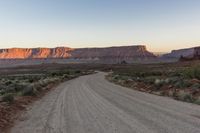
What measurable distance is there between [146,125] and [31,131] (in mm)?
3989

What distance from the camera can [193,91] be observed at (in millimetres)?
20406

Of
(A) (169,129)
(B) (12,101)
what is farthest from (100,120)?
(B) (12,101)

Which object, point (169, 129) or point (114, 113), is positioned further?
point (114, 113)

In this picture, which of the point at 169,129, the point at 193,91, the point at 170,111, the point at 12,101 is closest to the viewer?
Answer: the point at 169,129

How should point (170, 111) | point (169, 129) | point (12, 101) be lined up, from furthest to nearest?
point (12, 101)
point (170, 111)
point (169, 129)

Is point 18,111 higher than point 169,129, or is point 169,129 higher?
point 169,129

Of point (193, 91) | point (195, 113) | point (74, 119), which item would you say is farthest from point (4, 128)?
point (193, 91)

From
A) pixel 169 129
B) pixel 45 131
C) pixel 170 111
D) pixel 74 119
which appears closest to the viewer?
pixel 169 129

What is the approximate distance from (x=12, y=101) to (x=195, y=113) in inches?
459

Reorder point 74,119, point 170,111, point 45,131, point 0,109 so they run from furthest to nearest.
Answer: point 0,109, point 170,111, point 74,119, point 45,131

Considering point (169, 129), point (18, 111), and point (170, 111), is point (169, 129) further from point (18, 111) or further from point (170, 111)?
point (18, 111)

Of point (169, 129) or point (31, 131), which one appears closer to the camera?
point (169, 129)

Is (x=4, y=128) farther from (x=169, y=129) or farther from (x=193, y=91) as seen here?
(x=193, y=91)

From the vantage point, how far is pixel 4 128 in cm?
1128
